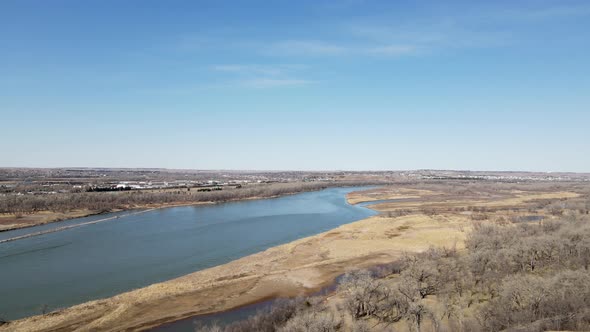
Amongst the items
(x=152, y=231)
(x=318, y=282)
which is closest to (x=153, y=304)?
(x=318, y=282)

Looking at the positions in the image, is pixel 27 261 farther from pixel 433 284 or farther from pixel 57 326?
pixel 433 284

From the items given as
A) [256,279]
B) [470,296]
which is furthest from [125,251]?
[470,296]

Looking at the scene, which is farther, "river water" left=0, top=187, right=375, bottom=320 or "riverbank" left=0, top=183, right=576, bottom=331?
"river water" left=0, top=187, right=375, bottom=320

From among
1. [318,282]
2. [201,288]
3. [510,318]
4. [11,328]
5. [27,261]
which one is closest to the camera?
[510,318]

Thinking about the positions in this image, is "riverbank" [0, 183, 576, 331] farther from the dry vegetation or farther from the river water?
the dry vegetation

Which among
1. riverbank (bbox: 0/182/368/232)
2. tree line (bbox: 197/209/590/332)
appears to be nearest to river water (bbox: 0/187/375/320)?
riverbank (bbox: 0/182/368/232)

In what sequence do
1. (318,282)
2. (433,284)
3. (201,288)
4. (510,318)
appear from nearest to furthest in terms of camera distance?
(510,318) → (433,284) → (201,288) → (318,282)
